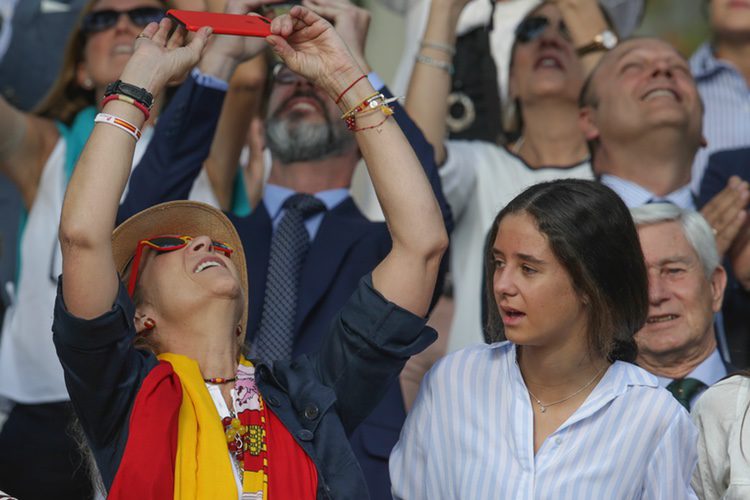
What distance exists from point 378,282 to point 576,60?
2468mm

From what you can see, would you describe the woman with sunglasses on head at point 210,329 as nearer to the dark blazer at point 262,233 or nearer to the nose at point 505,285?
the nose at point 505,285

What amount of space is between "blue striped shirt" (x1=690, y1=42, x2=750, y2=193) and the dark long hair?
2.24 metres

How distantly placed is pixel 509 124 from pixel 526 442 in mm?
2788

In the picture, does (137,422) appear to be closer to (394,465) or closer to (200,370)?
(200,370)

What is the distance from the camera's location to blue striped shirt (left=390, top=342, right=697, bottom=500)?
325cm

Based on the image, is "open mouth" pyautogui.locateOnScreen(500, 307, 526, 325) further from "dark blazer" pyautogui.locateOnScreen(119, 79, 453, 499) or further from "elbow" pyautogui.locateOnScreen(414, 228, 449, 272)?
"dark blazer" pyautogui.locateOnScreen(119, 79, 453, 499)

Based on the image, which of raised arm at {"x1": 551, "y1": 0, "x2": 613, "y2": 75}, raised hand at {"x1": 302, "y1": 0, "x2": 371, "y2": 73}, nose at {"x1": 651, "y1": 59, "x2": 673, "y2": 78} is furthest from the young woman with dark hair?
raised arm at {"x1": 551, "y1": 0, "x2": 613, "y2": 75}

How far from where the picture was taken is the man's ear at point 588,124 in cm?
518

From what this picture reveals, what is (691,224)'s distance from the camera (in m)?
4.40

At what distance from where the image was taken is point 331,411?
345cm

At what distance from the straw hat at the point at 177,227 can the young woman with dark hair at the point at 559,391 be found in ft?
2.19

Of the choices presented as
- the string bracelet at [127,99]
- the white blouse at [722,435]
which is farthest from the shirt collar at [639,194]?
the string bracelet at [127,99]

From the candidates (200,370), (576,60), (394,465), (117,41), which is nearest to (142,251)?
(200,370)

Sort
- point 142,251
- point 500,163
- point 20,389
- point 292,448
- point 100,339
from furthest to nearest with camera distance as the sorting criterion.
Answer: point 500,163
point 20,389
point 142,251
point 292,448
point 100,339
